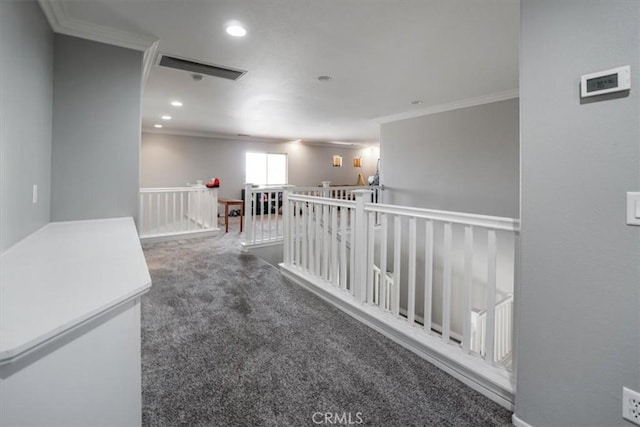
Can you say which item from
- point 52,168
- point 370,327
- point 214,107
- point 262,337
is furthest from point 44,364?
point 214,107

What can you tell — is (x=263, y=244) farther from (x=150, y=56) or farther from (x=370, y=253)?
(x=150, y=56)

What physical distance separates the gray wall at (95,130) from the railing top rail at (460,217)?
2.15 m

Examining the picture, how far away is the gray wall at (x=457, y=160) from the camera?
4.52m

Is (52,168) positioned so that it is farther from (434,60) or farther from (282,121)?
(282,121)

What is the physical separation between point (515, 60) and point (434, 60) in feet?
2.72

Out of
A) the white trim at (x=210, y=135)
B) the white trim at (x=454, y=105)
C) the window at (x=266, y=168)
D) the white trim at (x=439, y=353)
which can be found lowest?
the white trim at (x=439, y=353)

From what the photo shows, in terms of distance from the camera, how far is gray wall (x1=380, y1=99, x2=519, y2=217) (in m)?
4.52

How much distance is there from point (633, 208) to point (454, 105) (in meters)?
4.40

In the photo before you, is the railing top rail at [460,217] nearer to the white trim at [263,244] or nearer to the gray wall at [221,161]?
the white trim at [263,244]

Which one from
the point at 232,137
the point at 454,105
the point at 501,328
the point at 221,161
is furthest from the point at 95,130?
the point at 232,137

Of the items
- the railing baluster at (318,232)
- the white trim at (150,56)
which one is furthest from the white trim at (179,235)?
the railing baluster at (318,232)

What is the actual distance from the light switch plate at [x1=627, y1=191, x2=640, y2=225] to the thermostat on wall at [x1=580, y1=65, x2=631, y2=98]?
37cm

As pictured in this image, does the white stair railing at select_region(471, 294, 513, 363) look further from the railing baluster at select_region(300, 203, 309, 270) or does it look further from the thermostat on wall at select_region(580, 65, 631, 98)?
the thermostat on wall at select_region(580, 65, 631, 98)

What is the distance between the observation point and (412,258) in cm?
214
